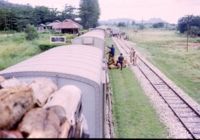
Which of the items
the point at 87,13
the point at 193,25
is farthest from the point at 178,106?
the point at 87,13

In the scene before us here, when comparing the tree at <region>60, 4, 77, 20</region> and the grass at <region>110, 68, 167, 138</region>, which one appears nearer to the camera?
the grass at <region>110, 68, 167, 138</region>

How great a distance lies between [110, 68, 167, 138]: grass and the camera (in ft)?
42.0

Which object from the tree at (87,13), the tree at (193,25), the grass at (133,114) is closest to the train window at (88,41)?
the grass at (133,114)

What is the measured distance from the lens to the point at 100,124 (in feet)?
26.1

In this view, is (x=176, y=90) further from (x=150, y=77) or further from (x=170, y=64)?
(x=170, y=64)

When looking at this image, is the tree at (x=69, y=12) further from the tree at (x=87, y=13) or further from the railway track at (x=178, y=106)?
the railway track at (x=178, y=106)

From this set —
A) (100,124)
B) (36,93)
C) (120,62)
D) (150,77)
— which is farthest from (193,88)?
(36,93)

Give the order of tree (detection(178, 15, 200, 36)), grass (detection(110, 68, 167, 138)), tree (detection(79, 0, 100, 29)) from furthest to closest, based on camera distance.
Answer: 1. tree (detection(79, 0, 100, 29))
2. tree (detection(178, 15, 200, 36))
3. grass (detection(110, 68, 167, 138))

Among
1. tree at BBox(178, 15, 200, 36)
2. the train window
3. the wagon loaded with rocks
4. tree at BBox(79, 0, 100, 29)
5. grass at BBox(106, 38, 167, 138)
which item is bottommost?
grass at BBox(106, 38, 167, 138)

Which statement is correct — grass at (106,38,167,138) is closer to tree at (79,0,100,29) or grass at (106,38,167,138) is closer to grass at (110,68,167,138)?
grass at (110,68,167,138)

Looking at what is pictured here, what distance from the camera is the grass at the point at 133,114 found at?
12806mm

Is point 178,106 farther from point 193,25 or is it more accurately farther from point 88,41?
point 193,25

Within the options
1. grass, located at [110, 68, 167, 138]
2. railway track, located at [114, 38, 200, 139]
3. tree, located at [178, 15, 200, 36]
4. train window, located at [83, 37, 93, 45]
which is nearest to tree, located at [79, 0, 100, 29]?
tree, located at [178, 15, 200, 36]

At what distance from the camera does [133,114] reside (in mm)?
15086
